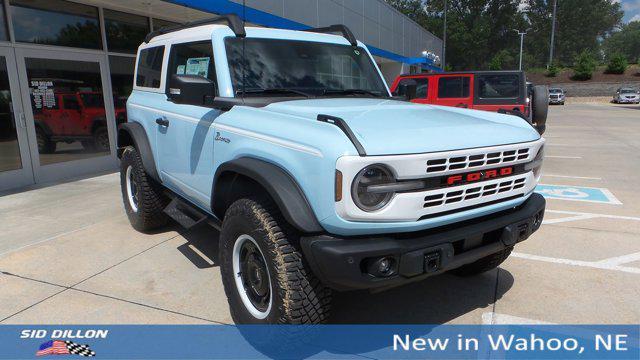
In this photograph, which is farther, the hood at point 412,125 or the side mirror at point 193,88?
the side mirror at point 193,88

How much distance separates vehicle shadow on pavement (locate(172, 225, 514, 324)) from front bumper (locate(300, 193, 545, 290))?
0.83 metres

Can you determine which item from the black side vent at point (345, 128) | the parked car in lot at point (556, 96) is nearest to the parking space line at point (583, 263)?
the black side vent at point (345, 128)

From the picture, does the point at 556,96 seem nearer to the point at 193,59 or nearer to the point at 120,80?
the point at 120,80

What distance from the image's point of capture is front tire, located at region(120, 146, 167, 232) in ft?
15.0

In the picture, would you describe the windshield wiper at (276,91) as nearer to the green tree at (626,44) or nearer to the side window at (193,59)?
the side window at (193,59)

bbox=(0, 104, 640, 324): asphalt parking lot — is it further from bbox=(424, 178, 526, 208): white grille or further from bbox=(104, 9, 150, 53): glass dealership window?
bbox=(104, 9, 150, 53): glass dealership window

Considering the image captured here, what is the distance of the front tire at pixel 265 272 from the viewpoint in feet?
8.14

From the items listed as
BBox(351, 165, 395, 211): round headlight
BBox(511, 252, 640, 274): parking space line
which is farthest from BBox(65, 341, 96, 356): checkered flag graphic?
BBox(511, 252, 640, 274): parking space line

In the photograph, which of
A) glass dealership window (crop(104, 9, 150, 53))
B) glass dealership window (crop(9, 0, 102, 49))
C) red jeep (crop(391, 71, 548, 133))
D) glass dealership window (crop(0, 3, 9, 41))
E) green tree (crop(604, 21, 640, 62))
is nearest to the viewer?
glass dealership window (crop(0, 3, 9, 41))

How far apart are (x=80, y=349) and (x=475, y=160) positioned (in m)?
2.68

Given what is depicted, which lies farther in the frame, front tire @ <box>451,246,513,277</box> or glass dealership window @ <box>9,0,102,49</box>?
glass dealership window @ <box>9,0,102,49</box>

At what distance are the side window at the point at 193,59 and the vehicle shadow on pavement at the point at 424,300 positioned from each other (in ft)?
5.60

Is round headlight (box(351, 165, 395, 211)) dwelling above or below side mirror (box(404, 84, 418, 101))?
below

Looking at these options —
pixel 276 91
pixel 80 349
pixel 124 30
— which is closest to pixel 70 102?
pixel 124 30
